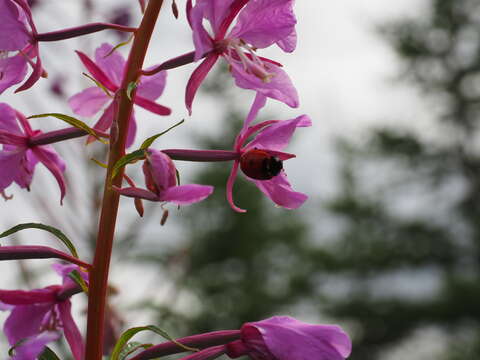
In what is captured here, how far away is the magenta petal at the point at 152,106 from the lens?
1353 mm

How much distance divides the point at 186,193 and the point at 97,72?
499 mm

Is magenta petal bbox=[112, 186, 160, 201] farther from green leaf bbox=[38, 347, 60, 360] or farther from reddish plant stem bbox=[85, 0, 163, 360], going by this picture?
green leaf bbox=[38, 347, 60, 360]

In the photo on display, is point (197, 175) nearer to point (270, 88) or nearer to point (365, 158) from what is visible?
point (365, 158)

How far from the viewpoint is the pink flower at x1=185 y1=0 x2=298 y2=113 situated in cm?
110

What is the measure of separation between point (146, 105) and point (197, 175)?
1499 cm

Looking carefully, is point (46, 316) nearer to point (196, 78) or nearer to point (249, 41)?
point (196, 78)

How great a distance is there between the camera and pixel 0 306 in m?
1.18

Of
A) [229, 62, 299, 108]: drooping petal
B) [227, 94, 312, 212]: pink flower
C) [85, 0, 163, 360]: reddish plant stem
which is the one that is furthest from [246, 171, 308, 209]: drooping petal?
[85, 0, 163, 360]: reddish plant stem

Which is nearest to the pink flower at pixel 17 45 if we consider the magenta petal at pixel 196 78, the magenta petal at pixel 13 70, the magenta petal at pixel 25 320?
the magenta petal at pixel 13 70

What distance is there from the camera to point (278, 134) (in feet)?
3.90

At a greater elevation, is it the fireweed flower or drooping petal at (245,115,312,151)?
drooping petal at (245,115,312,151)

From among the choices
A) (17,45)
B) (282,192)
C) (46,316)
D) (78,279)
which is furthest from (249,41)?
(46,316)

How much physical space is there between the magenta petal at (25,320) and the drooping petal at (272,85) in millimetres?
560

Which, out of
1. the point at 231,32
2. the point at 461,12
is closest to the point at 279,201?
the point at 231,32
